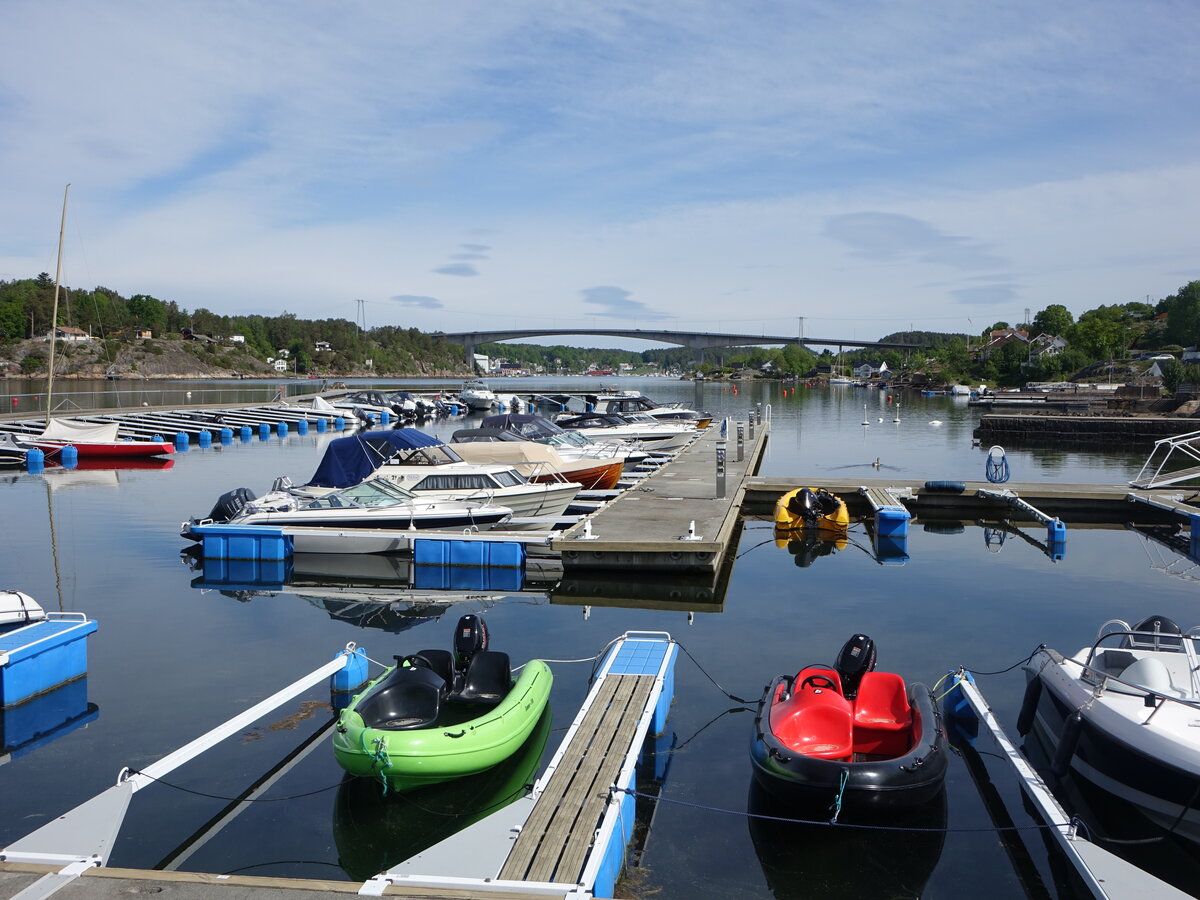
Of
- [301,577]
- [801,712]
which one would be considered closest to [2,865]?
[801,712]

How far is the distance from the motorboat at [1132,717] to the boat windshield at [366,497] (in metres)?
14.4

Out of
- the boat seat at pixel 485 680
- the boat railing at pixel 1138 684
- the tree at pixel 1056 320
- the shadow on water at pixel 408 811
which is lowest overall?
the shadow on water at pixel 408 811

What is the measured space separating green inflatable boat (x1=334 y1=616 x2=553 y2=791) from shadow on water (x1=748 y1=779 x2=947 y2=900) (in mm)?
2733

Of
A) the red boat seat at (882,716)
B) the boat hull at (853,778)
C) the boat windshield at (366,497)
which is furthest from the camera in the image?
the boat windshield at (366,497)

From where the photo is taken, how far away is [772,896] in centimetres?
788

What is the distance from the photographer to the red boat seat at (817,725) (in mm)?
9477

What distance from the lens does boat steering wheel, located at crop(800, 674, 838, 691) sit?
10.0 metres

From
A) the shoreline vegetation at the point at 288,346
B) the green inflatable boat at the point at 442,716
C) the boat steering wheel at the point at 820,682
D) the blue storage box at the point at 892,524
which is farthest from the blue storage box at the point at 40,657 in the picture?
the shoreline vegetation at the point at 288,346

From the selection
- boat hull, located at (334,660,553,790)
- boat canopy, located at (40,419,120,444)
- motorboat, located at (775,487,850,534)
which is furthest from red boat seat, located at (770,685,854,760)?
boat canopy, located at (40,419,120,444)

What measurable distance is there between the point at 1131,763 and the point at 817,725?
9.69 feet

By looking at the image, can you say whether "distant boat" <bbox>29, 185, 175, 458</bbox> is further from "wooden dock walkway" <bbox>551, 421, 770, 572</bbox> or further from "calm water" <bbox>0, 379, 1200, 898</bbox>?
"wooden dock walkway" <bbox>551, 421, 770, 572</bbox>

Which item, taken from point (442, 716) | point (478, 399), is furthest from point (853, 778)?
point (478, 399)

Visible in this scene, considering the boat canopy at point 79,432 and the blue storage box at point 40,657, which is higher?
the boat canopy at point 79,432

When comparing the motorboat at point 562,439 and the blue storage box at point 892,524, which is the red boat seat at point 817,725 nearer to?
the blue storage box at point 892,524
